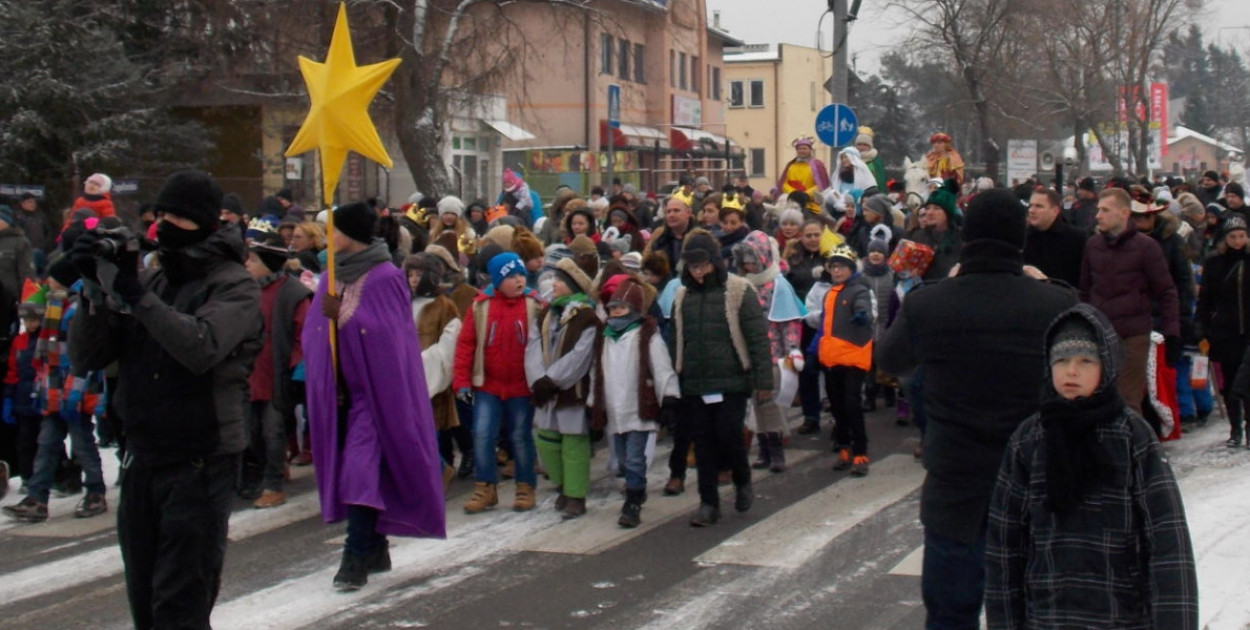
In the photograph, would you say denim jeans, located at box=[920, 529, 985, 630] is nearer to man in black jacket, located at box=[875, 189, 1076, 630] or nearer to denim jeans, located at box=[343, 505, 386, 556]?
man in black jacket, located at box=[875, 189, 1076, 630]

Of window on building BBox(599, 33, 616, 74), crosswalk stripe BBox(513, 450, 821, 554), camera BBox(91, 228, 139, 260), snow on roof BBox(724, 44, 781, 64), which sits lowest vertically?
crosswalk stripe BBox(513, 450, 821, 554)

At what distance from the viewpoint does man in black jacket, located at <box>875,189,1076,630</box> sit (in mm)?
5137

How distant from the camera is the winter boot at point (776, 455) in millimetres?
11039

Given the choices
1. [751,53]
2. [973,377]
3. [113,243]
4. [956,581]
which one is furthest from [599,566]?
[751,53]

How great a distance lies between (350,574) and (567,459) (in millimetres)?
2313

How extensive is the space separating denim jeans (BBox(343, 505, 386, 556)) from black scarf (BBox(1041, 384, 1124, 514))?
4.40 meters

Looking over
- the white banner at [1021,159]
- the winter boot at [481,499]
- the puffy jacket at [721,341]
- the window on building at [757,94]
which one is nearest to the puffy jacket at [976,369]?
the puffy jacket at [721,341]

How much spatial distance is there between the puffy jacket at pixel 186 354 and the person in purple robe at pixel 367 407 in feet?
6.21

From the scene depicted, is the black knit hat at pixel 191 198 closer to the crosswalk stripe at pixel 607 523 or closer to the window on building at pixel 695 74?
the crosswalk stripe at pixel 607 523

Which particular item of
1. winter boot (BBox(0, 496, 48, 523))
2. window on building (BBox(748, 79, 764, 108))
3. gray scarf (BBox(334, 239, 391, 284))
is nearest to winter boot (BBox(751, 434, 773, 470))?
gray scarf (BBox(334, 239, 391, 284))

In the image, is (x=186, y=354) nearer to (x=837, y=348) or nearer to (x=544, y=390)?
(x=544, y=390)

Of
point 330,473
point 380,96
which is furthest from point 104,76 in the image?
point 330,473

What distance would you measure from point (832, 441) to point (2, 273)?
267 inches

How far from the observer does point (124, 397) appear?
5.43 metres
